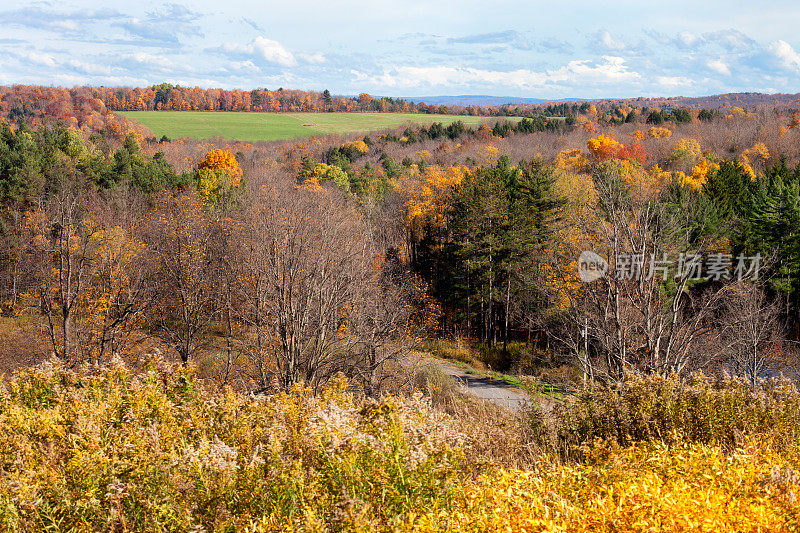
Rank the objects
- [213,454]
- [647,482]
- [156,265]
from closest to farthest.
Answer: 1. [647,482]
2. [213,454]
3. [156,265]

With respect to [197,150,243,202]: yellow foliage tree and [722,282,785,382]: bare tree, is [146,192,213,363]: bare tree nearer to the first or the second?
[197,150,243,202]: yellow foliage tree

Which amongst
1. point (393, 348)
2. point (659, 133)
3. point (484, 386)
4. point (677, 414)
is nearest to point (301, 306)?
point (393, 348)

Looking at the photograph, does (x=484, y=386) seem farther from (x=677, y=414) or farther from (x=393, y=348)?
(x=677, y=414)

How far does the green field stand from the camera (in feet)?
282

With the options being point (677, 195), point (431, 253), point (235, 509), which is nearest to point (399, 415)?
point (235, 509)

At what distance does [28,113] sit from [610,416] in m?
80.3

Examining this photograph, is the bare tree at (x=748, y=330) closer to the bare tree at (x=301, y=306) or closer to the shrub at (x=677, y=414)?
the bare tree at (x=301, y=306)

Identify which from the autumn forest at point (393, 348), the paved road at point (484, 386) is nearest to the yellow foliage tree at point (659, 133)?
the autumn forest at point (393, 348)

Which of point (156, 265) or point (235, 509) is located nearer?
point (235, 509)

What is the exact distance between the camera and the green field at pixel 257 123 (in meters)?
86.0

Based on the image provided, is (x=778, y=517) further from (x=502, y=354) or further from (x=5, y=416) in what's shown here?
(x=502, y=354)

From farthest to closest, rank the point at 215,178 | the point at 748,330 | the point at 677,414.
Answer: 1. the point at 215,178
2. the point at 748,330
3. the point at 677,414

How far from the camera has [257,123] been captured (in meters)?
97.7

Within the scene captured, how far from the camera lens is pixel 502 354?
1264 inches
